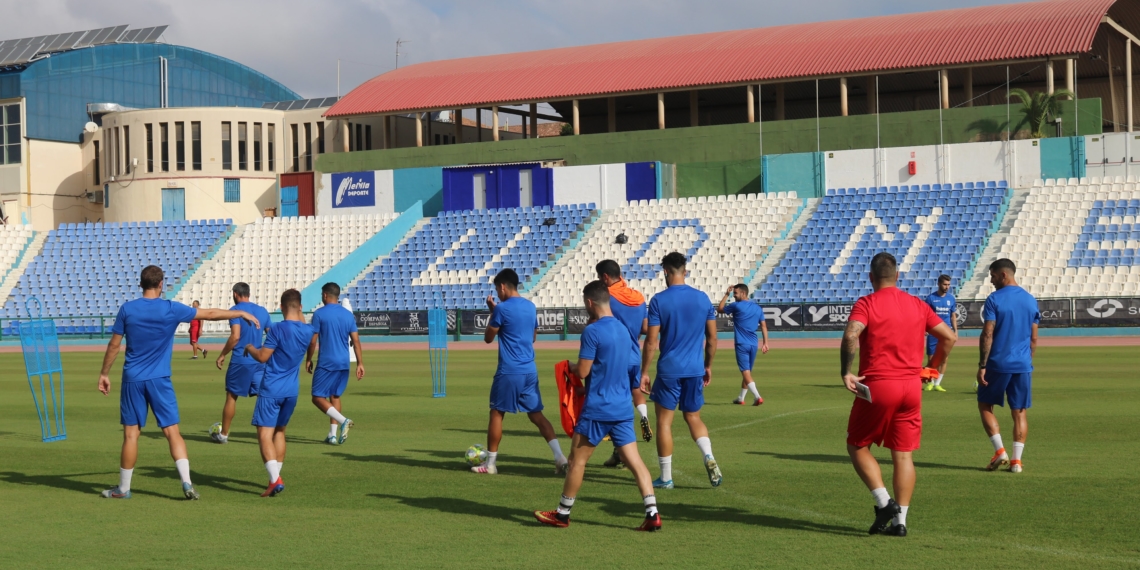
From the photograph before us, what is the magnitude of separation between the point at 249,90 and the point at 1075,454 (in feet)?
217

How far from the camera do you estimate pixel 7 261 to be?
170ft

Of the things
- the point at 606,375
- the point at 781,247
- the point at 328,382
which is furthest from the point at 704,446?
the point at 781,247

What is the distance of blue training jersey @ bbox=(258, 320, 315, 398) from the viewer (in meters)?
10.6

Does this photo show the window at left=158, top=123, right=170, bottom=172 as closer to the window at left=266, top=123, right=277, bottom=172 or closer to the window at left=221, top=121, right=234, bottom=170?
the window at left=221, top=121, right=234, bottom=170

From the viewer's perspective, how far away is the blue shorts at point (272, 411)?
1045 centimetres

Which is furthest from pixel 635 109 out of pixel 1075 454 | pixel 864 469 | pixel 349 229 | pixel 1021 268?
pixel 864 469

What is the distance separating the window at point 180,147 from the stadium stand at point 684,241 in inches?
969

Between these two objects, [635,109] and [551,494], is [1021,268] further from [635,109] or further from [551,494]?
[551,494]

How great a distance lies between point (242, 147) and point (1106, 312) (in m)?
43.6

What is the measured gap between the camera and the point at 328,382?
13.9 m

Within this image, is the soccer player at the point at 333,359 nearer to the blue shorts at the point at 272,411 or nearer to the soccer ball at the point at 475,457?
the soccer ball at the point at 475,457

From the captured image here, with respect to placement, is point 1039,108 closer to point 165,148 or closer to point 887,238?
point 887,238

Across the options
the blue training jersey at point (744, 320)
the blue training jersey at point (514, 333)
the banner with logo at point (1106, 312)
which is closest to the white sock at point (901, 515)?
the blue training jersey at point (514, 333)

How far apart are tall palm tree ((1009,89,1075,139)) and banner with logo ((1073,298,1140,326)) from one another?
12.5m
